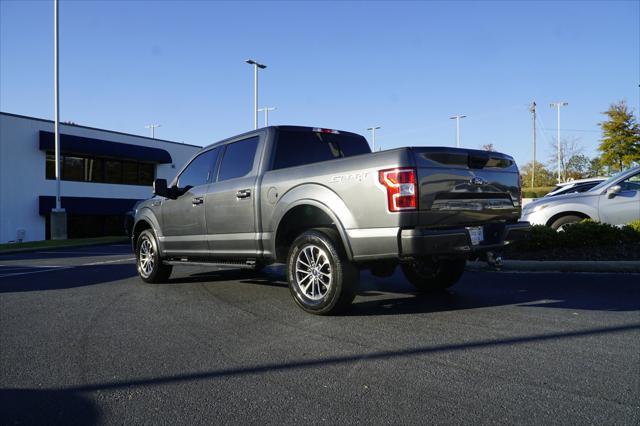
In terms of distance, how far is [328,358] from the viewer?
12.1ft

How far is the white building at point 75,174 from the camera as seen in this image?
24.3 m

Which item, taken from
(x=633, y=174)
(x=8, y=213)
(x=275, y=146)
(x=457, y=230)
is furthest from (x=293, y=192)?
(x=8, y=213)

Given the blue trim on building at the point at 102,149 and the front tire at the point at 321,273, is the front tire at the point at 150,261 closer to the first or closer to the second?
the front tire at the point at 321,273

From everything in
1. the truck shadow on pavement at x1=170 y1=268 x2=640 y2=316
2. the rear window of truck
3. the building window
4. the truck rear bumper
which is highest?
the building window

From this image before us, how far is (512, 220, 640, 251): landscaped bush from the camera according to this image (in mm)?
8539

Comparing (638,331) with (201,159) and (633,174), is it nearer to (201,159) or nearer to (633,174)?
(201,159)

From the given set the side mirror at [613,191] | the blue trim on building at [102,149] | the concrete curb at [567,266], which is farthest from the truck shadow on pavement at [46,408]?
the blue trim on building at [102,149]

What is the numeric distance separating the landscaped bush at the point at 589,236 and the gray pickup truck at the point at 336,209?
3410mm

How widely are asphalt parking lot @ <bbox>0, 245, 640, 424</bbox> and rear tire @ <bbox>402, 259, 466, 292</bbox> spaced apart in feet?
0.56

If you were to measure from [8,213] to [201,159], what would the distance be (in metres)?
21.5

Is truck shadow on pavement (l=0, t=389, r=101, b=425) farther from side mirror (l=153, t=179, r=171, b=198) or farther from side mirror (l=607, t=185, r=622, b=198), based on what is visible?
side mirror (l=607, t=185, r=622, b=198)

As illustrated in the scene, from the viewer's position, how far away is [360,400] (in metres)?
2.90

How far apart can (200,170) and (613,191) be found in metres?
7.70

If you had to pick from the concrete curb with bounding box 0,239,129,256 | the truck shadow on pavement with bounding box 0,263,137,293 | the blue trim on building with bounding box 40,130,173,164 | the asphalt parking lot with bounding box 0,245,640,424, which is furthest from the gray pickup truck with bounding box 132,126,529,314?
the blue trim on building with bounding box 40,130,173,164
